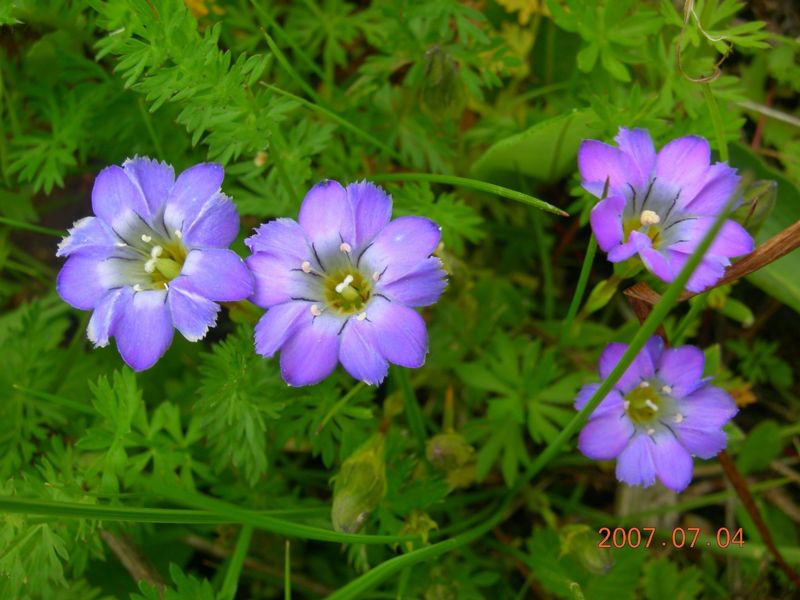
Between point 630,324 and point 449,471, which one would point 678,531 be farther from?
point 449,471

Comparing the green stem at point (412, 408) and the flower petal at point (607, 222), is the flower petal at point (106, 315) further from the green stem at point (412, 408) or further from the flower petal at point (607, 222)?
the flower petal at point (607, 222)

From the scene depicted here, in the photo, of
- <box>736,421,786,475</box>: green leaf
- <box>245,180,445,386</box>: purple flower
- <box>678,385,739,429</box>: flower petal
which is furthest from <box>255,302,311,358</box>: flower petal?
<box>736,421,786,475</box>: green leaf

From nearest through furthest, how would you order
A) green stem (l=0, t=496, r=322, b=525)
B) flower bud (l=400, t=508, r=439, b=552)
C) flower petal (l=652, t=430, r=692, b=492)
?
green stem (l=0, t=496, r=322, b=525), flower petal (l=652, t=430, r=692, b=492), flower bud (l=400, t=508, r=439, b=552)

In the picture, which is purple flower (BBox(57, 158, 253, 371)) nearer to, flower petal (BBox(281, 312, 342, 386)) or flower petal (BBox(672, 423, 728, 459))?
flower petal (BBox(281, 312, 342, 386))

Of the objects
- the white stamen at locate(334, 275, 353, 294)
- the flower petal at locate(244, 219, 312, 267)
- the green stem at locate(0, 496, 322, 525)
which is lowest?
the green stem at locate(0, 496, 322, 525)

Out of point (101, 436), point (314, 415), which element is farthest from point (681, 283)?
point (101, 436)

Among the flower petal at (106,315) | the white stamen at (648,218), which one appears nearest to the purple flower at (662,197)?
the white stamen at (648,218)

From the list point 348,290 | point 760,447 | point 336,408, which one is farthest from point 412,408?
point 760,447
